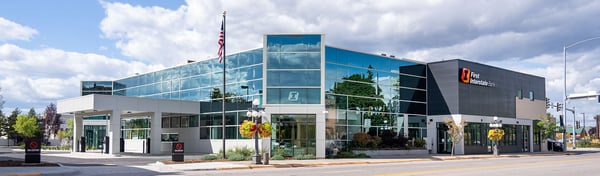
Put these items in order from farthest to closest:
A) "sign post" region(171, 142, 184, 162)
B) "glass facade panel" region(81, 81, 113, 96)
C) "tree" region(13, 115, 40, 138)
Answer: "tree" region(13, 115, 40, 138), "glass facade panel" region(81, 81, 113, 96), "sign post" region(171, 142, 184, 162)

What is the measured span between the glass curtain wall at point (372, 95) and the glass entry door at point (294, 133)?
85.5 inches

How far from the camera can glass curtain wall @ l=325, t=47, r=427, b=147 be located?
145 ft

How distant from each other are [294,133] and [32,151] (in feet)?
58.6

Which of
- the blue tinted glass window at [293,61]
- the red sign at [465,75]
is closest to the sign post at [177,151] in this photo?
the blue tinted glass window at [293,61]

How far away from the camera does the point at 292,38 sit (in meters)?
42.0

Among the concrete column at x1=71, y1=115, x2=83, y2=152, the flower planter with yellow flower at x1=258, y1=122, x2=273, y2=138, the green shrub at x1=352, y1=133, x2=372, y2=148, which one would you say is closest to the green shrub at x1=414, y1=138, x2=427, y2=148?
the green shrub at x1=352, y1=133, x2=372, y2=148

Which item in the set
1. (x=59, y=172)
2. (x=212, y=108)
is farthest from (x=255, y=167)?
(x=212, y=108)

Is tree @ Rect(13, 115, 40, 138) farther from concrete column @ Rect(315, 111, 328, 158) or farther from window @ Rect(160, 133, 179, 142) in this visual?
concrete column @ Rect(315, 111, 328, 158)

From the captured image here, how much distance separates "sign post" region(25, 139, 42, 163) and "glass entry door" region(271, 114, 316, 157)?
16.3m

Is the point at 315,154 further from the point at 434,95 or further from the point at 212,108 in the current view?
the point at 434,95

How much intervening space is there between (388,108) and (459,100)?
7237 millimetres

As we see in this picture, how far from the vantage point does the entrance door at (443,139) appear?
52625 millimetres

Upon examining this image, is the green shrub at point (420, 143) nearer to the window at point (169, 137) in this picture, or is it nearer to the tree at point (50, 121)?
the window at point (169, 137)

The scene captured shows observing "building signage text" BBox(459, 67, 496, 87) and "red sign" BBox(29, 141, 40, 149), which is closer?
"red sign" BBox(29, 141, 40, 149)
